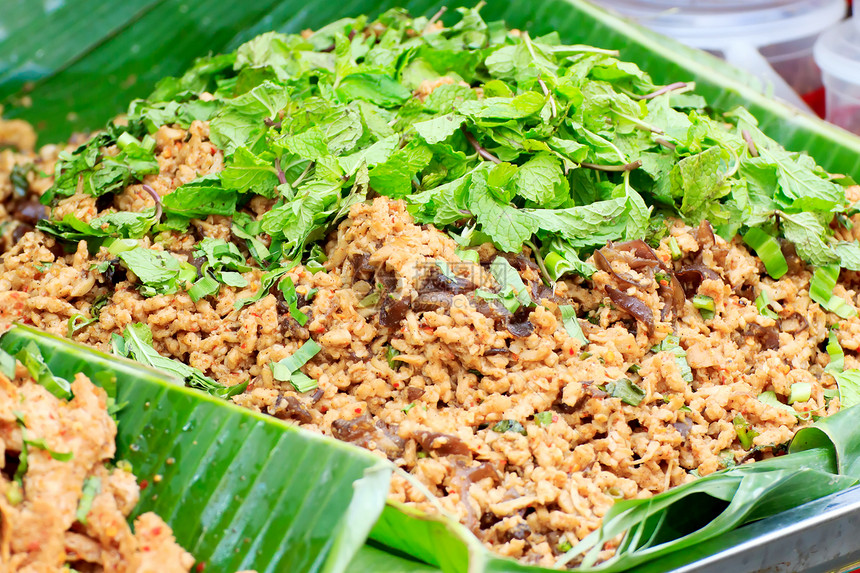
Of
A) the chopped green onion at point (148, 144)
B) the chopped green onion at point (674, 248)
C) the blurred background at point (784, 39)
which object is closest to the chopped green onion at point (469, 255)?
the chopped green onion at point (674, 248)

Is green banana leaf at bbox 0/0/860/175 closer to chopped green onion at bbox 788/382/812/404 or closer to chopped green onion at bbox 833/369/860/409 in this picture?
chopped green onion at bbox 833/369/860/409

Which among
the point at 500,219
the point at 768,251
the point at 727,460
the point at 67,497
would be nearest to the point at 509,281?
the point at 500,219

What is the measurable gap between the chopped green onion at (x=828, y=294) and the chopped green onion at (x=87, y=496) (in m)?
2.14

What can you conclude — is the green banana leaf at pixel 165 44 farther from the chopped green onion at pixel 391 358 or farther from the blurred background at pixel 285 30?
the chopped green onion at pixel 391 358

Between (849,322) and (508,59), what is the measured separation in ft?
5.01

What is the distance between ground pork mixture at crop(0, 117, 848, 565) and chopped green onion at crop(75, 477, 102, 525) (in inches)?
16.6

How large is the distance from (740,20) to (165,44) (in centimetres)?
296

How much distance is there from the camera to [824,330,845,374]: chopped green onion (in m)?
2.17

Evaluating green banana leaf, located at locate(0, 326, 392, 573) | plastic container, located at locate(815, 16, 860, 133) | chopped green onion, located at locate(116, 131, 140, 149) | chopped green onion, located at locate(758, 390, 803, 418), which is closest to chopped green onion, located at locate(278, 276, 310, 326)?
green banana leaf, located at locate(0, 326, 392, 573)

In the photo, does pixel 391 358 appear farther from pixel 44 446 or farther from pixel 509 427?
pixel 44 446

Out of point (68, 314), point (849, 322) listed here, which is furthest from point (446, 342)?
point (849, 322)

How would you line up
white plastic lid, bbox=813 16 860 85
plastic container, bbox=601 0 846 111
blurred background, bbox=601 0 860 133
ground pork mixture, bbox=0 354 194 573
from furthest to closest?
plastic container, bbox=601 0 846 111 → blurred background, bbox=601 0 860 133 → white plastic lid, bbox=813 16 860 85 → ground pork mixture, bbox=0 354 194 573

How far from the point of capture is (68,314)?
2066 mm

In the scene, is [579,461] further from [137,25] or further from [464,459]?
[137,25]
